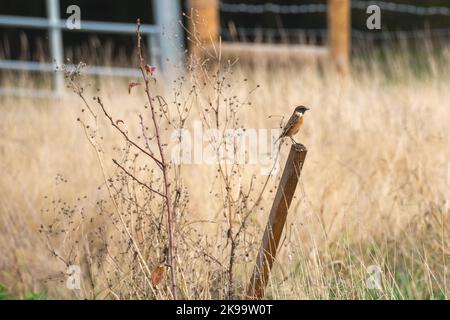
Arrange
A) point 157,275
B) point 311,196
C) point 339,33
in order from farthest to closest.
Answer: point 339,33 < point 311,196 < point 157,275

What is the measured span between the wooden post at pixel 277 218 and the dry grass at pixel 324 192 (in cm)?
17

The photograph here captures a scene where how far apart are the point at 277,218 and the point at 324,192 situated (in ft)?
4.15

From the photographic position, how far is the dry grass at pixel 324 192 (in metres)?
3.85

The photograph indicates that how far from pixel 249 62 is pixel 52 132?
247 cm

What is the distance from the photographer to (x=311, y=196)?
16.1ft

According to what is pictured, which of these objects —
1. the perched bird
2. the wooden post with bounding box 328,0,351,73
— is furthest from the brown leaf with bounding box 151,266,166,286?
the wooden post with bounding box 328,0,351,73

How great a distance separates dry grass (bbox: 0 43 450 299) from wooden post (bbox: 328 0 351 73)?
1208 mm

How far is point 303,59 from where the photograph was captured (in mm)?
8352

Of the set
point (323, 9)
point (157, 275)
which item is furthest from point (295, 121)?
point (323, 9)

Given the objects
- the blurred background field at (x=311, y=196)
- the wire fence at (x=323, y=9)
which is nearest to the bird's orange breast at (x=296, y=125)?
the blurred background field at (x=311, y=196)

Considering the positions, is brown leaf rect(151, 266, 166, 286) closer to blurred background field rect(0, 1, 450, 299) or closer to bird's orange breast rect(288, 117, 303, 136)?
blurred background field rect(0, 1, 450, 299)

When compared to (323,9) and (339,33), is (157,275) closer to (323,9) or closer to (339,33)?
(339,33)

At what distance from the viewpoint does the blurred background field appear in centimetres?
375

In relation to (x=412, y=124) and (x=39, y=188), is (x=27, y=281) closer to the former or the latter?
(x=39, y=188)
